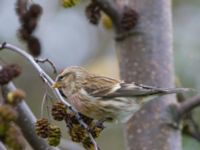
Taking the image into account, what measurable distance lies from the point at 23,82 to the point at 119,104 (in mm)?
4110

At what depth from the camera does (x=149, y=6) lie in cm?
381

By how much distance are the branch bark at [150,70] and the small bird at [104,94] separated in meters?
0.06

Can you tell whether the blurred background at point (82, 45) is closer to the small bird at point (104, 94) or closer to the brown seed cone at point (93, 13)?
the small bird at point (104, 94)

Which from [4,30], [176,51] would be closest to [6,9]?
[4,30]

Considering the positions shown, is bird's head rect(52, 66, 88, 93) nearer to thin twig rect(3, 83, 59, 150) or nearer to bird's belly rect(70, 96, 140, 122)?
bird's belly rect(70, 96, 140, 122)

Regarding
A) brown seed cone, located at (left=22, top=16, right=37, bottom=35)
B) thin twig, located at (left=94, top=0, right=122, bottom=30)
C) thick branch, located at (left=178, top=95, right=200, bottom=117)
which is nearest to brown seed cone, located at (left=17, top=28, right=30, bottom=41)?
brown seed cone, located at (left=22, top=16, right=37, bottom=35)

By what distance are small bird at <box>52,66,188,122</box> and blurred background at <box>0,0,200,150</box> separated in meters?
0.63

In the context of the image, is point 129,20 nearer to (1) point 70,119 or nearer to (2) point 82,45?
(1) point 70,119

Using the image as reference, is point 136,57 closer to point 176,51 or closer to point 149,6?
point 149,6

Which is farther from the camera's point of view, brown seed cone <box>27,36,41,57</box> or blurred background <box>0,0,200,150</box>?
blurred background <box>0,0,200,150</box>

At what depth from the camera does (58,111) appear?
2775mm

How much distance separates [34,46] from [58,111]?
589 millimetres

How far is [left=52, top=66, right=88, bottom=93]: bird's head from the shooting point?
3.71 meters

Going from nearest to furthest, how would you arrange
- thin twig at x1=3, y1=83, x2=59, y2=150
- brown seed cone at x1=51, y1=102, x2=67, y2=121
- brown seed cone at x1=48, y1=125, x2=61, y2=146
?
1. brown seed cone at x1=48, y1=125, x2=61, y2=146
2. brown seed cone at x1=51, y1=102, x2=67, y2=121
3. thin twig at x1=3, y1=83, x2=59, y2=150
